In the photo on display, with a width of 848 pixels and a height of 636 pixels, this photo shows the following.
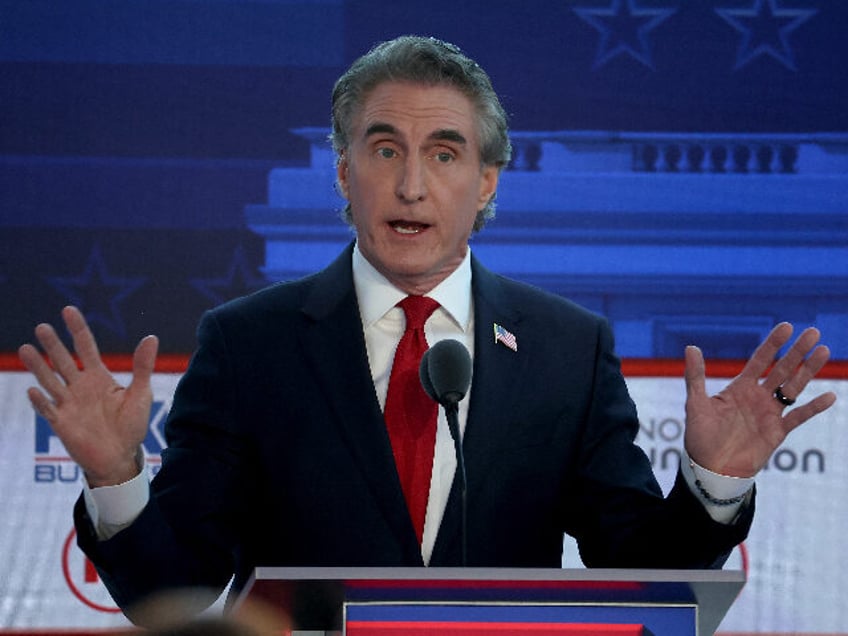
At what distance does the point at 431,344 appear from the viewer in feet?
8.80

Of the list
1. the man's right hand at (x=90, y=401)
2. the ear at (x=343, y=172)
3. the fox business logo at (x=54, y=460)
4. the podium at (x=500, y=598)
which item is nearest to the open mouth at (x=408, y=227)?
the ear at (x=343, y=172)

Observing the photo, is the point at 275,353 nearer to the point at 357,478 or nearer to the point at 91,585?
the point at 357,478

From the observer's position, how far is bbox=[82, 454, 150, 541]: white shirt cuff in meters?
2.11

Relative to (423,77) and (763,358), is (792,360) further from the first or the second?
(423,77)

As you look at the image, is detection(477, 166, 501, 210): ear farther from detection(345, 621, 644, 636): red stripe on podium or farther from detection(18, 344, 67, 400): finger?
detection(345, 621, 644, 636): red stripe on podium

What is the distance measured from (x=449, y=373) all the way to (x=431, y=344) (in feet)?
1.56

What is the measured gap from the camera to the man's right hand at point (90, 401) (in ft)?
6.63

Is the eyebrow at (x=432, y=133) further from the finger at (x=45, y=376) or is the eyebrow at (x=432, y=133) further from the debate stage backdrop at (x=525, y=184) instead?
the debate stage backdrop at (x=525, y=184)

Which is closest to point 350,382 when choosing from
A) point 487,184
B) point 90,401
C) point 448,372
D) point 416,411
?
point 416,411

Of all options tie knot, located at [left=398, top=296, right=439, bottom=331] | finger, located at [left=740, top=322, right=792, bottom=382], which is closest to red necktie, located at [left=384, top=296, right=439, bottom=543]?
tie knot, located at [left=398, top=296, right=439, bottom=331]

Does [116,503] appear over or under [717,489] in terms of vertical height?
under

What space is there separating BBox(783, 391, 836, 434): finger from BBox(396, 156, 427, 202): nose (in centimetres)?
76

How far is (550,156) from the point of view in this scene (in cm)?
383

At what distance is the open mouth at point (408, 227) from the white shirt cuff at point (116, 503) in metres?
0.73
